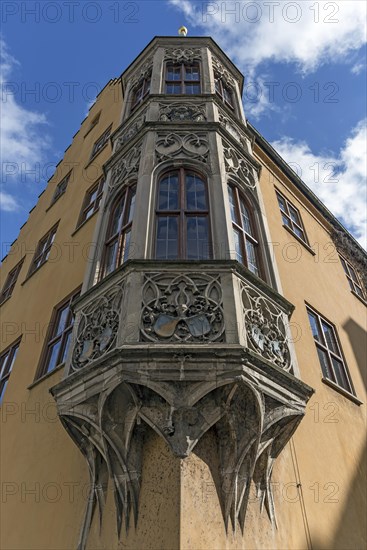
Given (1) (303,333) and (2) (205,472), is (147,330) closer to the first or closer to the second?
(2) (205,472)

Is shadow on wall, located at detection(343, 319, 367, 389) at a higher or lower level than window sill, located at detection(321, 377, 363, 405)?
higher

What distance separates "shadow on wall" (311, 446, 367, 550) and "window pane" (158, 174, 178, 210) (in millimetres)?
5398

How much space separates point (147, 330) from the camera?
17.7ft

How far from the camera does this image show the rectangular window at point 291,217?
1262 centimetres

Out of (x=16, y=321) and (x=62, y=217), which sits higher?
(x=62, y=217)

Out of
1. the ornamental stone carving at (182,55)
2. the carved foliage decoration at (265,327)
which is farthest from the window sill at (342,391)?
the ornamental stone carving at (182,55)

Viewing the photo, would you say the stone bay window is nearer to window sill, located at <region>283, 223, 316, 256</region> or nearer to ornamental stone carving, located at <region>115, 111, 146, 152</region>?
ornamental stone carving, located at <region>115, 111, 146, 152</region>

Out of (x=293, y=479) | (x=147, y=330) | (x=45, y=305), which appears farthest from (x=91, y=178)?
(x=293, y=479)

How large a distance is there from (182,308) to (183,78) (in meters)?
7.59

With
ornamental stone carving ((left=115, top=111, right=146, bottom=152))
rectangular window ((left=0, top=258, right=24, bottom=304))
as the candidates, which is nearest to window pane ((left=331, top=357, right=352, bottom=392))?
ornamental stone carving ((left=115, top=111, right=146, bottom=152))

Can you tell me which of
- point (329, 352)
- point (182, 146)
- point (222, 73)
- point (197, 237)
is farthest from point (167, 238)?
point (222, 73)

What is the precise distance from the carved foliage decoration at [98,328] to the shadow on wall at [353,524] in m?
3.99

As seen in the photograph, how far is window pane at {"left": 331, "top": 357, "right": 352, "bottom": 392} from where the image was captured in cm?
941

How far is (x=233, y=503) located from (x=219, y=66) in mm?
11025
